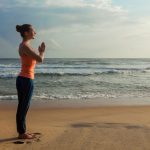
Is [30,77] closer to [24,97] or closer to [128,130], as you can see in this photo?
[24,97]

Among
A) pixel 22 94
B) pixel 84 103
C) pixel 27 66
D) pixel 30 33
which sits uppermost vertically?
pixel 30 33

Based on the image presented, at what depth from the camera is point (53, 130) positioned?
18.9 feet

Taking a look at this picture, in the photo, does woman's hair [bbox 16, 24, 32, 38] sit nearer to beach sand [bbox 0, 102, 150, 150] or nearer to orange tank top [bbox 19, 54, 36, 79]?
orange tank top [bbox 19, 54, 36, 79]

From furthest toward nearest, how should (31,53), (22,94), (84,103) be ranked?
(84,103)
(22,94)
(31,53)

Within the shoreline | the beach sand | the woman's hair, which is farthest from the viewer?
the shoreline

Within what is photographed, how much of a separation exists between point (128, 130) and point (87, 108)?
4698 millimetres

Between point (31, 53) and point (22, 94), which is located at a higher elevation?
point (31, 53)

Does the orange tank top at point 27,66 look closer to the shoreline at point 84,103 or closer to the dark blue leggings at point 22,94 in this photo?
the dark blue leggings at point 22,94

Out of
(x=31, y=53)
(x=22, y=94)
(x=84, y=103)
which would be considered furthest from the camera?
(x=84, y=103)

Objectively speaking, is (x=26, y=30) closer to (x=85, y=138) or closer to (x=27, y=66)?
(x=27, y=66)

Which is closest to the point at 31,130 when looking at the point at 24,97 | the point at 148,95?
the point at 24,97

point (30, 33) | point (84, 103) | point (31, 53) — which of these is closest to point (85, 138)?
point (31, 53)

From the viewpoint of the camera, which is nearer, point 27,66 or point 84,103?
point 27,66

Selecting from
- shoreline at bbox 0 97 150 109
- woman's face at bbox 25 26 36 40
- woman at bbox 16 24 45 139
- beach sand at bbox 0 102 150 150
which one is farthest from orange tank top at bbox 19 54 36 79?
shoreline at bbox 0 97 150 109
